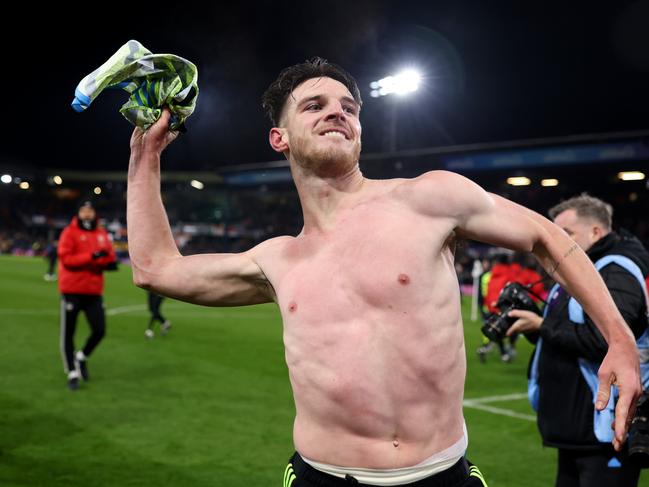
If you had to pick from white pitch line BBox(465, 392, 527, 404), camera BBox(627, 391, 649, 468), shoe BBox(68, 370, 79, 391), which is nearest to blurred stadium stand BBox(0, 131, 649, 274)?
camera BBox(627, 391, 649, 468)

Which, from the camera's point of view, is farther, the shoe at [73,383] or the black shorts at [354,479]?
the shoe at [73,383]

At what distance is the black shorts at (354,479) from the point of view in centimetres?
233

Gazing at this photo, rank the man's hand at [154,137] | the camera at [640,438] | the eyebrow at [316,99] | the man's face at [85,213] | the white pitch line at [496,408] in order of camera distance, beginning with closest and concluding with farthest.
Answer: the eyebrow at [316,99]
the man's hand at [154,137]
the camera at [640,438]
the white pitch line at [496,408]
the man's face at [85,213]

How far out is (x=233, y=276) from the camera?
2.72 m

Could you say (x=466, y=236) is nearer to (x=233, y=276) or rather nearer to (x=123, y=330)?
(x=233, y=276)

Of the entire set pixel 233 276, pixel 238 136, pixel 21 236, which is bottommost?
pixel 233 276

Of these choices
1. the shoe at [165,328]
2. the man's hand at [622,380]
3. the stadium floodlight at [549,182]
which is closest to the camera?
the man's hand at [622,380]

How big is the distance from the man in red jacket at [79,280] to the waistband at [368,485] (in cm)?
721

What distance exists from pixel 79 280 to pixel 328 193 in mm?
7228

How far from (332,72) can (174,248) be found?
83 cm

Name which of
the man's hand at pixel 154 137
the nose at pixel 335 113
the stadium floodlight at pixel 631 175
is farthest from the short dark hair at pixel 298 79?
the stadium floodlight at pixel 631 175

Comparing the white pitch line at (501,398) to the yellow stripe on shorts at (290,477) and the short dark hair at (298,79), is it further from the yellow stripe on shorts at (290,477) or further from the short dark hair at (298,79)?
the short dark hair at (298,79)

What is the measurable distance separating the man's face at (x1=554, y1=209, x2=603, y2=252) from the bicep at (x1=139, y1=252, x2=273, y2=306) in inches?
89.5

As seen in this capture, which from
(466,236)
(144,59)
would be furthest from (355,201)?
(144,59)
